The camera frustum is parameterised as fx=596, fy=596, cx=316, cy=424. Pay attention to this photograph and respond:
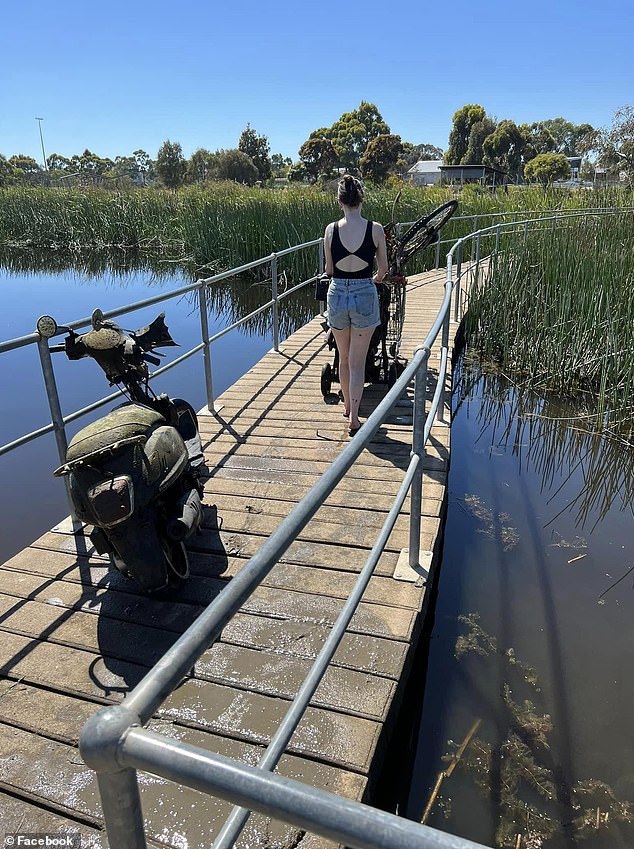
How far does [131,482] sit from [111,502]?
0.12 meters

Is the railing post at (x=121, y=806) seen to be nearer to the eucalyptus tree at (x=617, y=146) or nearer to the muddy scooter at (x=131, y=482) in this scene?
the muddy scooter at (x=131, y=482)

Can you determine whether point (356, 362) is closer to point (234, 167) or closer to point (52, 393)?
point (52, 393)

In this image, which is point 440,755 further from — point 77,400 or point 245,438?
point 77,400

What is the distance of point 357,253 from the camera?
152 inches

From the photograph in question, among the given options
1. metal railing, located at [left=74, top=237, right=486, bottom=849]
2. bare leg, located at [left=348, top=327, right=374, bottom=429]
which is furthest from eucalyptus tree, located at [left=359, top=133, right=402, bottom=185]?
metal railing, located at [left=74, top=237, right=486, bottom=849]

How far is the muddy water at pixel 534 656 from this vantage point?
237 cm

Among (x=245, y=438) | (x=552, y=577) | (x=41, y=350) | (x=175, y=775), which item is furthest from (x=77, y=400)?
(x=175, y=775)

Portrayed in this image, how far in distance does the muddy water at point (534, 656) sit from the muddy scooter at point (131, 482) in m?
1.45

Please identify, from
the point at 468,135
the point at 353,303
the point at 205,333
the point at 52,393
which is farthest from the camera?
the point at 468,135

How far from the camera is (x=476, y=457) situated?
548cm

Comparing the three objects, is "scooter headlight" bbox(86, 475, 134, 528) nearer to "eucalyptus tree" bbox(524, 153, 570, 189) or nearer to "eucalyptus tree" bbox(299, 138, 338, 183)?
"eucalyptus tree" bbox(524, 153, 570, 189)

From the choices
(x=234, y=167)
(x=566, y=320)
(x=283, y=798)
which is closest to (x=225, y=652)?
(x=283, y=798)

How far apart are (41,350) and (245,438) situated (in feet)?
6.35

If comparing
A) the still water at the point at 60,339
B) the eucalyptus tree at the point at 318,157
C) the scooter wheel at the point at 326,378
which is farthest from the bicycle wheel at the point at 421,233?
the eucalyptus tree at the point at 318,157
